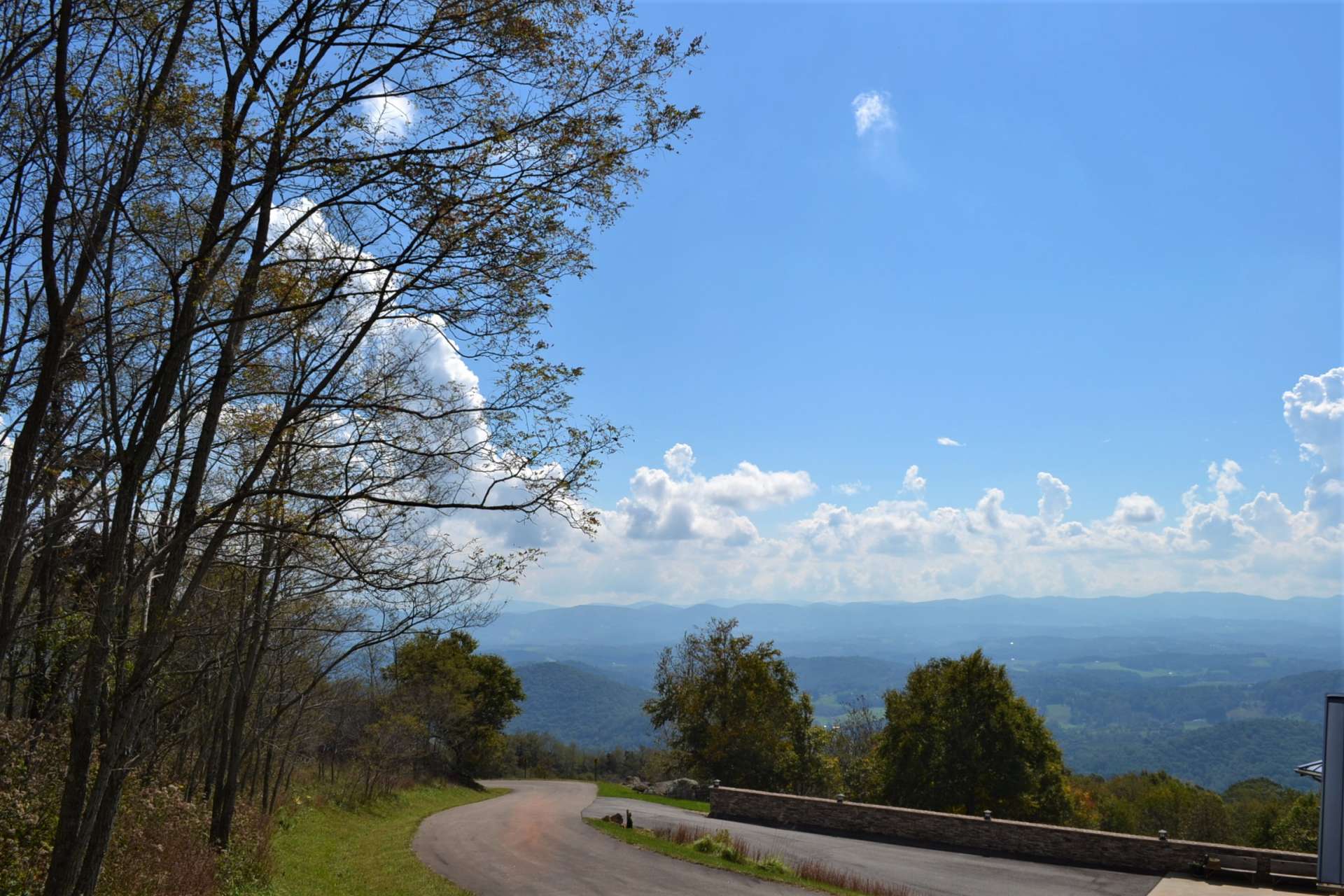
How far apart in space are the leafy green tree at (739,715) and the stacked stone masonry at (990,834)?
392 inches

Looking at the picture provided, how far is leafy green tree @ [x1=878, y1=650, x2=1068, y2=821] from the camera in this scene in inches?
1243

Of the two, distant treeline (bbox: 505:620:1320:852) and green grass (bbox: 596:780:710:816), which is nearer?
green grass (bbox: 596:780:710:816)

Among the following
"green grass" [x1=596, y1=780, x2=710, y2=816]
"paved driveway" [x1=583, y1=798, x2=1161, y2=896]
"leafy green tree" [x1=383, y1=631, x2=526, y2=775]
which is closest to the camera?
"paved driveway" [x1=583, y1=798, x2=1161, y2=896]

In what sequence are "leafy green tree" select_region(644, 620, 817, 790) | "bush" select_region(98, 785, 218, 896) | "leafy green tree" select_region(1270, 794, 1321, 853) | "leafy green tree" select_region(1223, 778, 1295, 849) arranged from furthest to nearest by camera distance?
1. "leafy green tree" select_region(644, 620, 817, 790)
2. "leafy green tree" select_region(1223, 778, 1295, 849)
3. "leafy green tree" select_region(1270, 794, 1321, 853)
4. "bush" select_region(98, 785, 218, 896)

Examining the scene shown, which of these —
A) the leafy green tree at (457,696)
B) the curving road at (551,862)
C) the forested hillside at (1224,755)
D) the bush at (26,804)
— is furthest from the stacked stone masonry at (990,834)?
the forested hillside at (1224,755)

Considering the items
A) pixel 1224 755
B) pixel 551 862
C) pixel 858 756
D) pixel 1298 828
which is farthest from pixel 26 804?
pixel 1224 755

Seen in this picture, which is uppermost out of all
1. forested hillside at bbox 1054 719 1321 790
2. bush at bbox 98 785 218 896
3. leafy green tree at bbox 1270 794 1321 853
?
bush at bbox 98 785 218 896

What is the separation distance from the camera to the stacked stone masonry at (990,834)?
15.5 meters

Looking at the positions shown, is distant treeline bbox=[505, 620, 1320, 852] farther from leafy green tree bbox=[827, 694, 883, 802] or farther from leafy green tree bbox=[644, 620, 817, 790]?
leafy green tree bbox=[827, 694, 883, 802]

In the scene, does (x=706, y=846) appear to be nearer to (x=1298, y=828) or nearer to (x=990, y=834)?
(x=990, y=834)

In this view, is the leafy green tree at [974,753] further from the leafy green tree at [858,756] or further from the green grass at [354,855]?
the green grass at [354,855]

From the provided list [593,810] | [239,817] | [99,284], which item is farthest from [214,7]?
[593,810]

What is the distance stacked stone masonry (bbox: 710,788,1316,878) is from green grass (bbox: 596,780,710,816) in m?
2.90

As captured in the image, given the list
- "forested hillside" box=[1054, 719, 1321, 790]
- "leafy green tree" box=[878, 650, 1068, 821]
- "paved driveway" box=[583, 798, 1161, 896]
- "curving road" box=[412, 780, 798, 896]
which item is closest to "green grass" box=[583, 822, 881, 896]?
"curving road" box=[412, 780, 798, 896]
